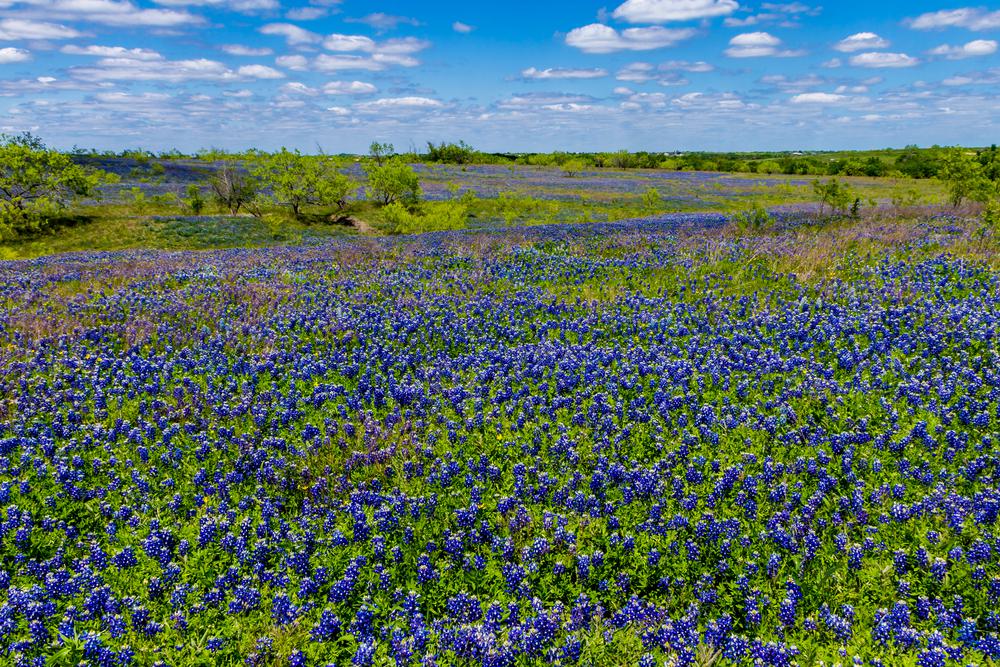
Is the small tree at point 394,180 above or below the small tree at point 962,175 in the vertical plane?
above

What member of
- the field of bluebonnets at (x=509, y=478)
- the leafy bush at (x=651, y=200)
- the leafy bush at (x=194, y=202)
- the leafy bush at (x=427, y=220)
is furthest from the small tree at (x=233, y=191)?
the field of bluebonnets at (x=509, y=478)

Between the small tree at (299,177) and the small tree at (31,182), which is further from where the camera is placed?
the small tree at (299,177)

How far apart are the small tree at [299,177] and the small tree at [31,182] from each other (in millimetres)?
11108

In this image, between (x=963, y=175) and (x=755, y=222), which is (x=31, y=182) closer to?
(x=755, y=222)

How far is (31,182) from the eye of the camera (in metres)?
34.2

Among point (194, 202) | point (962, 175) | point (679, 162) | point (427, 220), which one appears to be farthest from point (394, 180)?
point (679, 162)

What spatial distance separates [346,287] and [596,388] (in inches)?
271

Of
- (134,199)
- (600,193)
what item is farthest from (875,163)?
(134,199)

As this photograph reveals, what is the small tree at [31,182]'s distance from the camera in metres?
33.0

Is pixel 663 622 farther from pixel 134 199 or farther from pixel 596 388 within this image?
pixel 134 199

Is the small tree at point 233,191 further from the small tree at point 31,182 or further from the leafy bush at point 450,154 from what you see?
the leafy bush at point 450,154

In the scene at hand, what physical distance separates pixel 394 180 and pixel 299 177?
275 inches

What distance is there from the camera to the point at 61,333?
28.2 ft

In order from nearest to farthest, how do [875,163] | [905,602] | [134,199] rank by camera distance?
[905,602] < [134,199] < [875,163]
